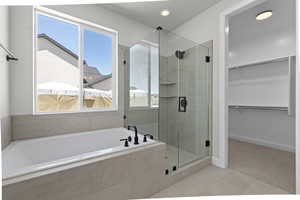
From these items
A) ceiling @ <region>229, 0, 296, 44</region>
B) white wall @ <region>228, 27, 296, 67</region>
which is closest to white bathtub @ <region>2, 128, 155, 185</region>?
ceiling @ <region>229, 0, 296, 44</region>

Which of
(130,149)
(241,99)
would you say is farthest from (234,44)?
(130,149)

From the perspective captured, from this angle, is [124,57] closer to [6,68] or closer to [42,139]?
[6,68]

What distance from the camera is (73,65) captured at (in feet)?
7.38

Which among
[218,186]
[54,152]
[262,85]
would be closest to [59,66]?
[54,152]

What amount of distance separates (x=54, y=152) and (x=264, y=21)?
4094 mm

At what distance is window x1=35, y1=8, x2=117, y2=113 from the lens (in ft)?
6.49

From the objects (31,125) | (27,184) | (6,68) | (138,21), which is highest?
(138,21)

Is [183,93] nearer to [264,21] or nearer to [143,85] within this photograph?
[143,85]

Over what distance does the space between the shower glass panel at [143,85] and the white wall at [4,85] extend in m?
1.58

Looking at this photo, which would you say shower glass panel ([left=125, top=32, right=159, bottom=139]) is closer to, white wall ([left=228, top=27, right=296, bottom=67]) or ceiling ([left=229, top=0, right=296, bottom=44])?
ceiling ([left=229, top=0, right=296, bottom=44])

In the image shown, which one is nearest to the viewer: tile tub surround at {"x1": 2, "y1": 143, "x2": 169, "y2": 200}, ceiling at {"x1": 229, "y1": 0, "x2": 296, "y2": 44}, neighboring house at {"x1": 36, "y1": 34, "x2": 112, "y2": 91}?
tile tub surround at {"x1": 2, "y1": 143, "x2": 169, "y2": 200}

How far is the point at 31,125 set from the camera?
1.83 metres

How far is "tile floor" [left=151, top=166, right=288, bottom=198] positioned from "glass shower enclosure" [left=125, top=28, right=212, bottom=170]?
1.80 ft

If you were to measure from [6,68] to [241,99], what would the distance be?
4.21m
